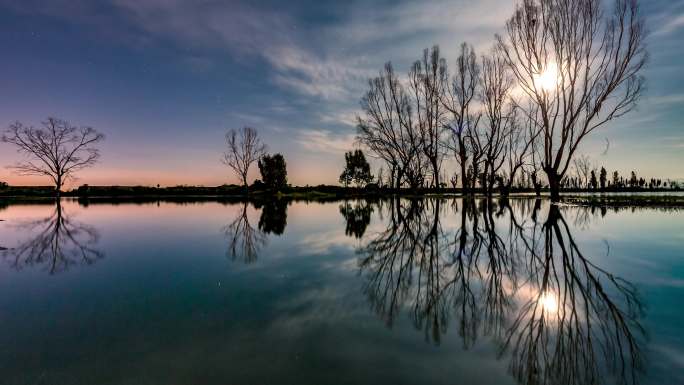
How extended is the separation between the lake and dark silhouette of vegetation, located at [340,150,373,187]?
76.7m

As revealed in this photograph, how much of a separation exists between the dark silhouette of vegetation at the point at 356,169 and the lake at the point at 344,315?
252 feet

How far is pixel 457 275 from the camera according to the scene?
17.6ft

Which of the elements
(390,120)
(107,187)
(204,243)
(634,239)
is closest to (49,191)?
(107,187)

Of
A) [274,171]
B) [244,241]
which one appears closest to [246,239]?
[244,241]

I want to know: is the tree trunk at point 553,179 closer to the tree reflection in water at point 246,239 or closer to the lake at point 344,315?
the lake at point 344,315

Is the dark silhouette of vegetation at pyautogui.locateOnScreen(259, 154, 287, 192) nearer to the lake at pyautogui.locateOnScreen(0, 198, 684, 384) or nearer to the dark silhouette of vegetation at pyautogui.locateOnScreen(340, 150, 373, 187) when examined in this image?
the dark silhouette of vegetation at pyautogui.locateOnScreen(340, 150, 373, 187)

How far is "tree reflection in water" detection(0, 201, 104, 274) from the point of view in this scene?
6.38 meters

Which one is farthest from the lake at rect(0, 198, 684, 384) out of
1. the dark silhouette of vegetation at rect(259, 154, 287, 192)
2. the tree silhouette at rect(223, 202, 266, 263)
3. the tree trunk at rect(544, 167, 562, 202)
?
the dark silhouette of vegetation at rect(259, 154, 287, 192)

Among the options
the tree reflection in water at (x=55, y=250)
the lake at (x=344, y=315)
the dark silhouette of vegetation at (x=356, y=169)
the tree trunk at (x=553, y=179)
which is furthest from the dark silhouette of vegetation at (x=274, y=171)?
the lake at (x=344, y=315)

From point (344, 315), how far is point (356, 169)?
265ft

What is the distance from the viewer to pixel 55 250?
770 centimetres

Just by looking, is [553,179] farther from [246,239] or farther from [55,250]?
[55,250]

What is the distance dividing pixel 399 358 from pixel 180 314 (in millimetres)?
2501

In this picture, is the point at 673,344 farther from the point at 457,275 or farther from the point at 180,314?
the point at 180,314
